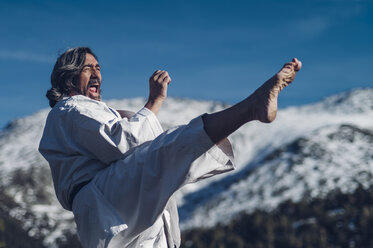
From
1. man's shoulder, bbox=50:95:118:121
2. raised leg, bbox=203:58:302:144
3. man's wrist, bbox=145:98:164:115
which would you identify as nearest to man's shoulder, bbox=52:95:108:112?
man's shoulder, bbox=50:95:118:121

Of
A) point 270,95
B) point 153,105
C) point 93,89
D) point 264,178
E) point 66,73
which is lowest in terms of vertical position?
point 270,95

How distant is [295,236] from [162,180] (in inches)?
4753

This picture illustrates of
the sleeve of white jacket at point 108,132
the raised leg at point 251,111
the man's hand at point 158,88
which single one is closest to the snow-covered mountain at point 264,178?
the man's hand at point 158,88

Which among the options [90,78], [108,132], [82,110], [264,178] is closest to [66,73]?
[90,78]

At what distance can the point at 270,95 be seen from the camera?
3605mm

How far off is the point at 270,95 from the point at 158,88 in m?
1.33

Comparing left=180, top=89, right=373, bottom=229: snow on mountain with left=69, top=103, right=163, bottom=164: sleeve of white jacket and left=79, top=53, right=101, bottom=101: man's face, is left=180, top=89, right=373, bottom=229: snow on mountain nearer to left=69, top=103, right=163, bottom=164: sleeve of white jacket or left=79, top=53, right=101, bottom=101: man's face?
left=79, top=53, right=101, bottom=101: man's face

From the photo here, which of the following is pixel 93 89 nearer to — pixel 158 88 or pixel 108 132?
pixel 158 88

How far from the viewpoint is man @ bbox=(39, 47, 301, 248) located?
3.72 m

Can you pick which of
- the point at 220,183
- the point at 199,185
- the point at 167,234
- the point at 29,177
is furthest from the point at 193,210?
the point at 167,234

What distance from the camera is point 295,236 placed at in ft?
394

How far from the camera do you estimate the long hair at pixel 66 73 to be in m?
4.98

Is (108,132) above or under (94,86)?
under

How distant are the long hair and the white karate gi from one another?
Result: 0.46 meters
